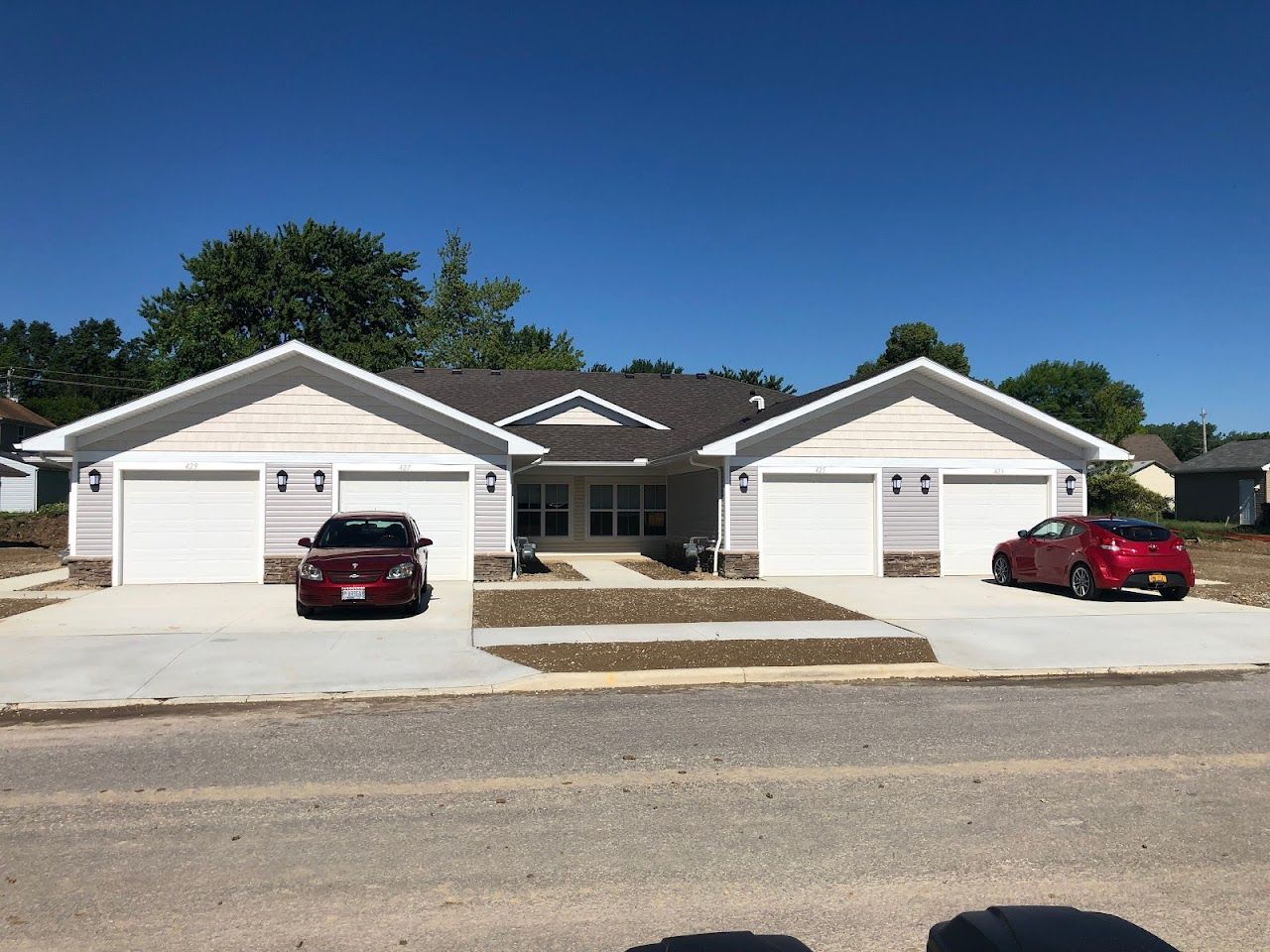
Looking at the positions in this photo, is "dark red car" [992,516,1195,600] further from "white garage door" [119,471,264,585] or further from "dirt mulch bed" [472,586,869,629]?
"white garage door" [119,471,264,585]

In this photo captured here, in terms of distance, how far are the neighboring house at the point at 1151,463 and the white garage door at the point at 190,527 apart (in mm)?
45600

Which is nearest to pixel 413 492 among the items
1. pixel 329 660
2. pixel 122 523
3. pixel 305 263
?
pixel 122 523

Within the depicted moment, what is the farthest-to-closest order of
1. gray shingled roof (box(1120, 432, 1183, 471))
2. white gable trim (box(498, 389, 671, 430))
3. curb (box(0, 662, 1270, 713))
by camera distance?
gray shingled roof (box(1120, 432, 1183, 471)), white gable trim (box(498, 389, 671, 430)), curb (box(0, 662, 1270, 713))

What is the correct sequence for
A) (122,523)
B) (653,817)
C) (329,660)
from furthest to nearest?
(122,523)
(329,660)
(653,817)

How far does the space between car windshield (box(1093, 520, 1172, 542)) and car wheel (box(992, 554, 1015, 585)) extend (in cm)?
240

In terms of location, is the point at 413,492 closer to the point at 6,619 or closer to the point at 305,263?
the point at 6,619

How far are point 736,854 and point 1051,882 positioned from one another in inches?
58.3

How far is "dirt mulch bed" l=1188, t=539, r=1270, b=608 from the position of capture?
1570 cm

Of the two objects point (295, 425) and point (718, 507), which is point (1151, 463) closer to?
point (718, 507)

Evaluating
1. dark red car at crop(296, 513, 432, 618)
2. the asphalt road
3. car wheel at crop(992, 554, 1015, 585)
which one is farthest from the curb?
car wheel at crop(992, 554, 1015, 585)

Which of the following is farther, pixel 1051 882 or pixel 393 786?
pixel 393 786

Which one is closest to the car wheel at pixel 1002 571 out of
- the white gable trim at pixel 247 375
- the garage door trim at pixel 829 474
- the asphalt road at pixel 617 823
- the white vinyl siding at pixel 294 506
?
the garage door trim at pixel 829 474

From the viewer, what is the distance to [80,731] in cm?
714

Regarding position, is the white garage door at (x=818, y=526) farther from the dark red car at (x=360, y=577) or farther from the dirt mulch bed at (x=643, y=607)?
the dark red car at (x=360, y=577)
